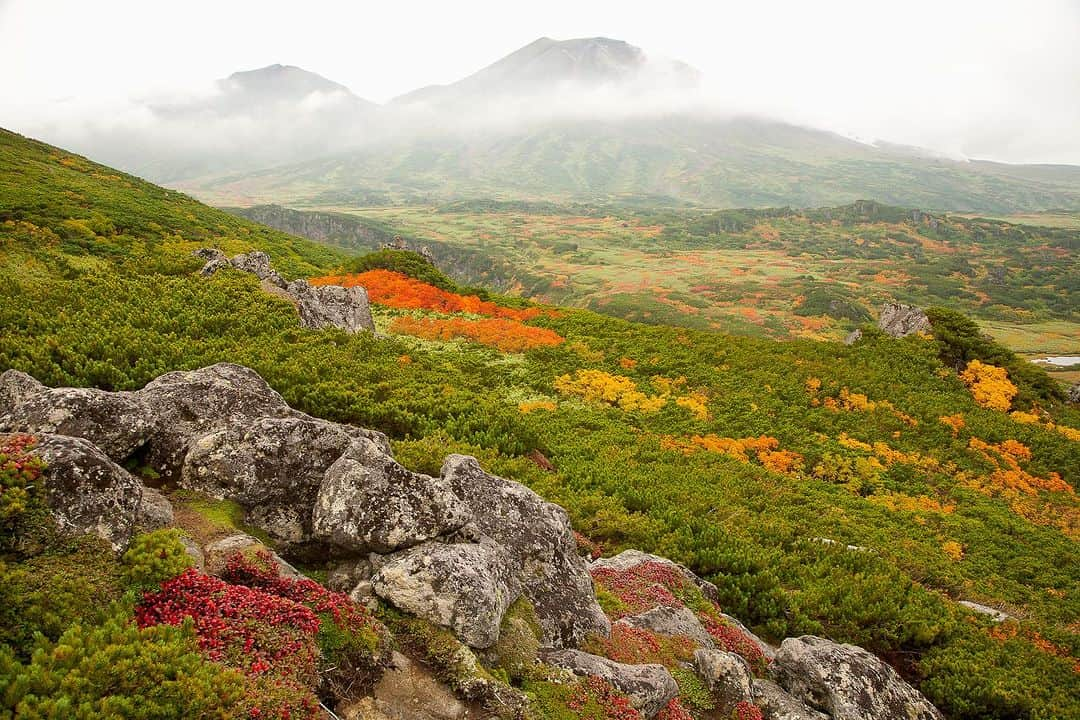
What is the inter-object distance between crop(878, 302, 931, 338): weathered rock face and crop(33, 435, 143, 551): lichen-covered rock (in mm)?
41770

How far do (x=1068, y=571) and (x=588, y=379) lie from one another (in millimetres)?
19930

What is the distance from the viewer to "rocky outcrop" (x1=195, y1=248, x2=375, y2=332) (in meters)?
28.6

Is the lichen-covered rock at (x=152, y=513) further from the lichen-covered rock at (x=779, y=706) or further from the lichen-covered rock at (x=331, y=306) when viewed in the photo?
the lichen-covered rock at (x=331, y=306)

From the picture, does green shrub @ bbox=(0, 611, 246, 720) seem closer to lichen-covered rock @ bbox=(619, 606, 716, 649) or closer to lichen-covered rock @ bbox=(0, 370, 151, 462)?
lichen-covered rock @ bbox=(0, 370, 151, 462)

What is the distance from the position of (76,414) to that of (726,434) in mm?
A: 23945

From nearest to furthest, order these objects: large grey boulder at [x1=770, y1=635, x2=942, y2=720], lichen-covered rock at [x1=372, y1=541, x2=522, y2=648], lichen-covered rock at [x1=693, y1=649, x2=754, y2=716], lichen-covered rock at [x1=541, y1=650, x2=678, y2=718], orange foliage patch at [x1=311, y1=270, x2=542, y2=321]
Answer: lichen-covered rock at [x1=372, y1=541, x2=522, y2=648]
lichen-covered rock at [x1=541, y1=650, x2=678, y2=718]
lichen-covered rock at [x1=693, y1=649, x2=754, y2=716]
large grey boulder at [x1=770, y1=635, x2=942, y2=720]
orange foliage patch at [x1=311, y1=270, x2=542, y2=321]

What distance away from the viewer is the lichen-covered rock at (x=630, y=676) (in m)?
8.59

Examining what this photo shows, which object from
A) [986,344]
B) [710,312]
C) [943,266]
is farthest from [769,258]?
[986,344]

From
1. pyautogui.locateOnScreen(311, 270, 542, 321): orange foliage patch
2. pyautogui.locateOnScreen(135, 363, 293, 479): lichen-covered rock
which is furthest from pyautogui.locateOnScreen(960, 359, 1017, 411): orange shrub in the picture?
pyautogui.locateOnScreen(135, 363, 293, 479): lichen-covered rock

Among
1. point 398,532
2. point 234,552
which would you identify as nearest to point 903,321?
point 398,532

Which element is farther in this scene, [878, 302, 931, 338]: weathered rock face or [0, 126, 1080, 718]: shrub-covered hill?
[878, 302, 931, 338]: weathered rock face

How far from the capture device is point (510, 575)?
33.4ft

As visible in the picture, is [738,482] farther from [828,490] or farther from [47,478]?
[47,478]

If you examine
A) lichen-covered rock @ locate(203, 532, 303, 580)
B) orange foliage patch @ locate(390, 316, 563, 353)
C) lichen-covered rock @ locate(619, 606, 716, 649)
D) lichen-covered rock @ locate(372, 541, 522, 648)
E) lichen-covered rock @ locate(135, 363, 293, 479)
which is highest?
lichen-covered rock @ locate(135, 363, 293, 479)
